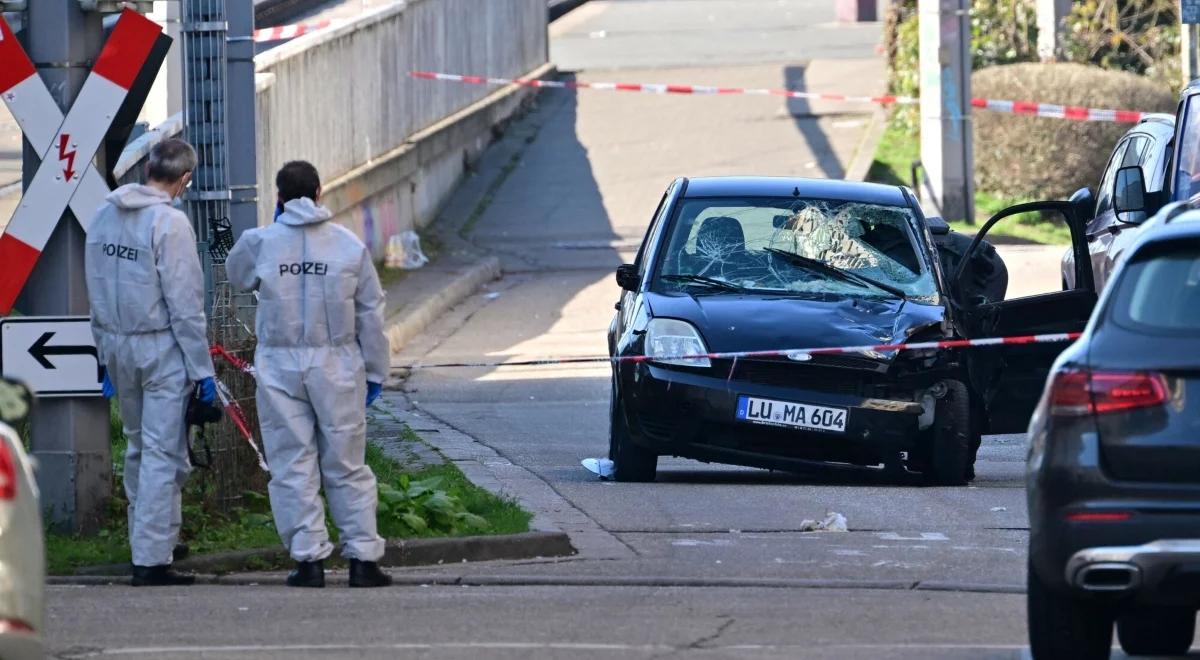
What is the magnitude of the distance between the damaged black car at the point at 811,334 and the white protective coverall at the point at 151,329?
3013mm

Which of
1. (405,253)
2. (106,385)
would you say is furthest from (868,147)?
(106,385)

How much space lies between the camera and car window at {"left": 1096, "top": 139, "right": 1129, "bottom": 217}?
1450 centimetres

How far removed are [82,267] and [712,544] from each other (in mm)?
2754

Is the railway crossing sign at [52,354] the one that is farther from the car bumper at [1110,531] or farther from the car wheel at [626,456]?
the car bumper at [1110,531]

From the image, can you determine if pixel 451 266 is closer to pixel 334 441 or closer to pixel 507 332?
pixel 507 332

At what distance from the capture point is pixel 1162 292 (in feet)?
21.8

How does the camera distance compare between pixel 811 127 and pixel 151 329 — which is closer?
pixel 151 329

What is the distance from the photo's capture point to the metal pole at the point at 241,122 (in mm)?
11461

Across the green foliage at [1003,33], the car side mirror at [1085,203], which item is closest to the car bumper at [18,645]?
the car side mirror at [1085,203]

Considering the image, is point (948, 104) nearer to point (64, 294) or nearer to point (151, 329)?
point (64, 294)

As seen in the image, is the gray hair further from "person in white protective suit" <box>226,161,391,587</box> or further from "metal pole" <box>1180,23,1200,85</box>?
"metal pole" <box>1180,23,1200,85</box>

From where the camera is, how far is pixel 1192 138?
41.8 feet

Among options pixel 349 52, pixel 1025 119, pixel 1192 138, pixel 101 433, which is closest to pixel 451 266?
pixel 349 52

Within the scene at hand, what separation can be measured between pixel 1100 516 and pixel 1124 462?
161 mm
